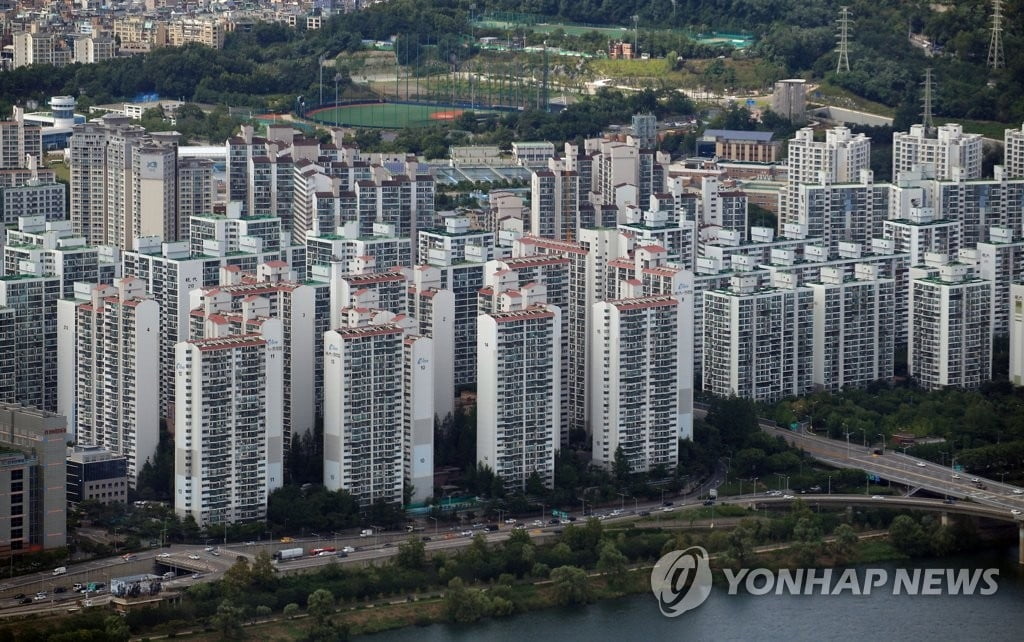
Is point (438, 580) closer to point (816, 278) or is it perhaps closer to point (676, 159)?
point (816, 278)

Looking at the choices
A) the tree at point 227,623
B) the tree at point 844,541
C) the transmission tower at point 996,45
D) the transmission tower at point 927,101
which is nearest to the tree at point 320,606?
the tree at point 227,623

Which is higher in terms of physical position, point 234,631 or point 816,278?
point 816,278

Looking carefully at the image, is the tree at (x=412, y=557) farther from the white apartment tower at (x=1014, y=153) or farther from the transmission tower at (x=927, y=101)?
the transmission tower at (x=927, y=101)

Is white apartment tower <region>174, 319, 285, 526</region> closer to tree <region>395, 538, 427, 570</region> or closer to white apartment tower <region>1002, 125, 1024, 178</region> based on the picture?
tree <region>395, 538, 427, 570</region>

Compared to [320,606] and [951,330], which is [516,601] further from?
[951,330]

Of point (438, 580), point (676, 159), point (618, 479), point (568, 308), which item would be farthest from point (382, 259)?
point (676, 159)

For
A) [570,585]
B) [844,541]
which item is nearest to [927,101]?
[844,541]
